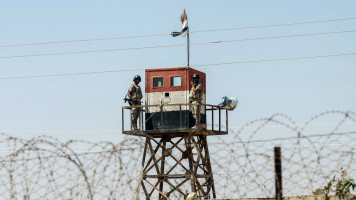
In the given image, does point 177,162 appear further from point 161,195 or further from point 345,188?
point 345,188

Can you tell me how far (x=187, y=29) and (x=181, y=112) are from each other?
3.33 m

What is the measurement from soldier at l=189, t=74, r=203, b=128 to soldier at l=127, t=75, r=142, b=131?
195 cm

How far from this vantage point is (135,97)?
2998 cm

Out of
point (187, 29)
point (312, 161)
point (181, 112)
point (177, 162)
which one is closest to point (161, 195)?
point (177, 162)

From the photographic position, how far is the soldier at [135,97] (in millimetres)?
29844

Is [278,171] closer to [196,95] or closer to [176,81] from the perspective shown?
[196,95]

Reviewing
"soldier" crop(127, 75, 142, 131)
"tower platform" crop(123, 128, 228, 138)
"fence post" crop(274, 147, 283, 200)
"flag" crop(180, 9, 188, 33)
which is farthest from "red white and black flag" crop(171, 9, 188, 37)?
"fence post" crop(274, 147, 283, 200)

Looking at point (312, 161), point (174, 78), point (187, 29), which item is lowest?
point (312, 161)

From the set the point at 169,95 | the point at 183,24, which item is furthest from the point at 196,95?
the point at 183,24

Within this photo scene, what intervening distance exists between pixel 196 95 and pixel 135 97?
229 cm

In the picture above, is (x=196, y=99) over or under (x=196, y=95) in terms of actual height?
under

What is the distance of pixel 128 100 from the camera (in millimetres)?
30047

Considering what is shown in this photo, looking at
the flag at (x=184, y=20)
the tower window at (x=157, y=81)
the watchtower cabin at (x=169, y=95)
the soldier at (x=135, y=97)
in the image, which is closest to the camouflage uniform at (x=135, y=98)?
the soldier at (x=135, y=97)

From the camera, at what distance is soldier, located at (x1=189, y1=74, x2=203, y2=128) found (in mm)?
29250
